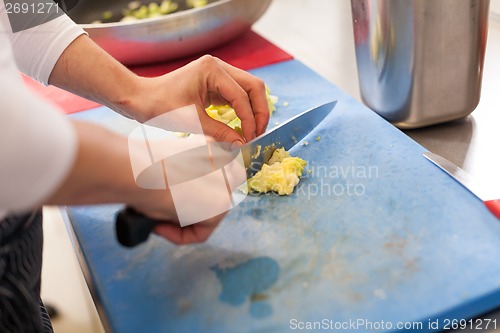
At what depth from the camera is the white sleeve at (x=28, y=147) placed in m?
0.44

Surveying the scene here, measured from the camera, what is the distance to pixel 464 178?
0.83 m

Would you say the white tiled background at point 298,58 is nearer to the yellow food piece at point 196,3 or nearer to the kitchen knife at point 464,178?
the kitchen knife at point 464,178

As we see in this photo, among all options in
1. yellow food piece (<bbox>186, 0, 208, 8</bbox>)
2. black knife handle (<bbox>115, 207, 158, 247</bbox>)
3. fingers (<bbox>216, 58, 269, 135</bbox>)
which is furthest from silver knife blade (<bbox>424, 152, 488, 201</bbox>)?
yellow food piece (<bbox>186, 0, 208, 8</bbox>)

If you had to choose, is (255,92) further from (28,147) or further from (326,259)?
(28,147)

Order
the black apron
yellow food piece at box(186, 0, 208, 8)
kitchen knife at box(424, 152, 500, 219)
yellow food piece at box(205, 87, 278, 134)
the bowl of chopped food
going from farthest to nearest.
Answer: yellow food piece at box(186, 0, 208, 8)
the bowl of chopped food
yellow food piece at box(205, 87, 278, 134)
kitchen knife at box(424, 152, 500, 219)
the black apron

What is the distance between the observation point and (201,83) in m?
0.91

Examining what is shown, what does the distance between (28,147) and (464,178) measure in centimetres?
61

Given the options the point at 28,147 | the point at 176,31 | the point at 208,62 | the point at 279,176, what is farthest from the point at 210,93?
the point at 28,147

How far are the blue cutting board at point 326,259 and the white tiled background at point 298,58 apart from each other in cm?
16

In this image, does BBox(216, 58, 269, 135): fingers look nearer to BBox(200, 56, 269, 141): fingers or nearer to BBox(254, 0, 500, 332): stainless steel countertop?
BBox(200, 56, 269, 141): fingers

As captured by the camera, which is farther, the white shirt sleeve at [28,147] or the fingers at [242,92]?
the fingers at [242,92]

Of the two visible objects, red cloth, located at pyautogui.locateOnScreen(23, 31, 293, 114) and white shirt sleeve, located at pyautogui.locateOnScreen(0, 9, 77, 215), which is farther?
red cloth, located at pyautogui.locateOnScreen(23, 31, 293, 114)

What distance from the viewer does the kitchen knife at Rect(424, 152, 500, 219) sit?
2.49ft

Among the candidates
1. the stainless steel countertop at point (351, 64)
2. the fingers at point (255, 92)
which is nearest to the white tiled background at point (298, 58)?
the stainless steel countertop at point (351, 64)
